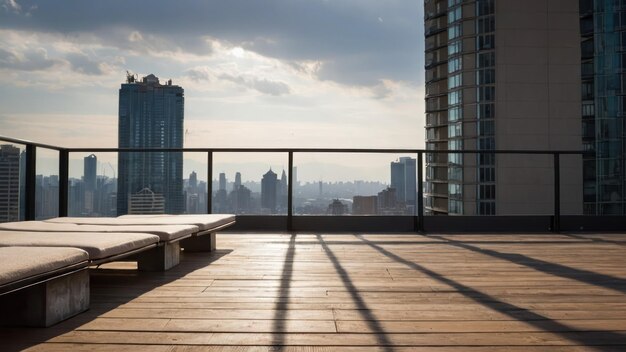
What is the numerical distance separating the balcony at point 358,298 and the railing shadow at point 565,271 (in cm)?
1

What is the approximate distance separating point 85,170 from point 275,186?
190 centimetres

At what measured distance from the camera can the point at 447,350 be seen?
1.42 meters

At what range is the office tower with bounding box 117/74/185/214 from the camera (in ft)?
15.7

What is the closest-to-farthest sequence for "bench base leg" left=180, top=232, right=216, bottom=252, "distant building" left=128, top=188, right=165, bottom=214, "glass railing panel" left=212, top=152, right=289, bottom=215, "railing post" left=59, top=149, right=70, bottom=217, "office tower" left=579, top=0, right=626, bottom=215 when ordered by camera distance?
1. "bench base leg" left=180, top=232, right=216, bottom=252
2. "distant building" left=128, top=188, right=165, bottom=214
3. "railing post" left=59, top=149, right=70, bottom=217
4. "glass railing panel" left=212, top=152, right=289, bottom=215
5. "office tower" left=579, top=0, right=626, bottom=215

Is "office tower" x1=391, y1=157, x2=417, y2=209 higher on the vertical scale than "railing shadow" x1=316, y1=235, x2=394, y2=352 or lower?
higher

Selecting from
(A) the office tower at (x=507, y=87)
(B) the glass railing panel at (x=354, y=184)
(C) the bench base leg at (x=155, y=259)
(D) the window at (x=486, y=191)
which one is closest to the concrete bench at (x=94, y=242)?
(C) the bench base leg at (x=155, y=259)

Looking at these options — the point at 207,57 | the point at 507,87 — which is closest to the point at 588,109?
the point at 507,87

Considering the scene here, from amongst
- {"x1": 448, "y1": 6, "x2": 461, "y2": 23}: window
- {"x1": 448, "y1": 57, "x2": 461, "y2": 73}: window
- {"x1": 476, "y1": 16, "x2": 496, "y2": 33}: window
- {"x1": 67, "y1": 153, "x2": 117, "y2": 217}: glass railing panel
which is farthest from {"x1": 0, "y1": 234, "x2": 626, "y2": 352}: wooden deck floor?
{"x1": 448, "y1": 6, "x2": 461, "y2": 23}: window

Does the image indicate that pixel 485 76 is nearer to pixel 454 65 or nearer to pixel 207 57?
pixel 454 65

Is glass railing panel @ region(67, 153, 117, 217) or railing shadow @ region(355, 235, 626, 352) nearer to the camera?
railing shadow @ region(355, 235, 626, 352)

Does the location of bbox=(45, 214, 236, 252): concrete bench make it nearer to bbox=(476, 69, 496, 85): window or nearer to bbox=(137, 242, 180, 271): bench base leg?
bbox=(137, 242, 180, 271): bench base leg

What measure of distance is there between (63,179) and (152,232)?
2.72 meters

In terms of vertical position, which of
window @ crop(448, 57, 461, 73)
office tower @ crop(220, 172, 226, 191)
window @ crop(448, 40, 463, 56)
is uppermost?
window @ crop(448, 40, 463, 56)

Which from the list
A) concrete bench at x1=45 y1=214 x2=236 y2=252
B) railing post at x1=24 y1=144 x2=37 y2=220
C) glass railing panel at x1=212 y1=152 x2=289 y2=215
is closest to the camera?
concrete bench at x1=45 y1=214 x2=236 y2=252
